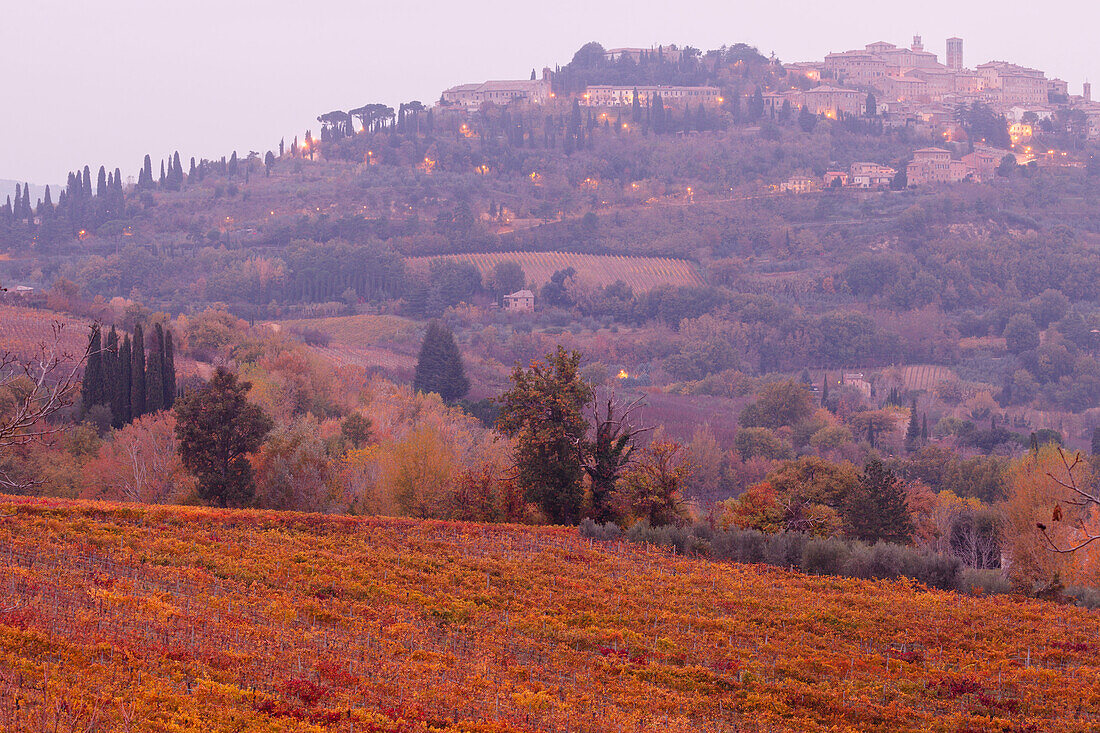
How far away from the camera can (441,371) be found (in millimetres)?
93438

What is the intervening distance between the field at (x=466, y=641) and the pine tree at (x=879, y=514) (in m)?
13.9

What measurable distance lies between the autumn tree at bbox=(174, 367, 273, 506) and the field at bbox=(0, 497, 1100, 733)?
415 inches

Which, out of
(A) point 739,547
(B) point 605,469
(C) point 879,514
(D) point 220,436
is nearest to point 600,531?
(A) point 739,547

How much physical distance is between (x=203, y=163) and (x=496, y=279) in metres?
77.6

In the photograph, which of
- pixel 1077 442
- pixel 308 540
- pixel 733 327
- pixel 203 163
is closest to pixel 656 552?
pixel 308 540

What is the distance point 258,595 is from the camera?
20031 millimetres

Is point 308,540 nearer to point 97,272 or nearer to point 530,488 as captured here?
point 530,488

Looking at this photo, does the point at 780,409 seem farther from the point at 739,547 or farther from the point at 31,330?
the point at 739,547

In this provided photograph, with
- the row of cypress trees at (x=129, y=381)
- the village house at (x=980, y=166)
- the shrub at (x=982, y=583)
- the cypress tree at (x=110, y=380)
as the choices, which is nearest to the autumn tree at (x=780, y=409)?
the row of cypress trees at (x=129, y=381)

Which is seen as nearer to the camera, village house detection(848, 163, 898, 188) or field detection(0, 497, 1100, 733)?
field detection(0, 497, 1100, 733)

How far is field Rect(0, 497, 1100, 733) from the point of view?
1366 cm

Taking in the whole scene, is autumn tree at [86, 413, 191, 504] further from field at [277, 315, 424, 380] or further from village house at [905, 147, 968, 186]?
village house at [905, 147, 968, 186]

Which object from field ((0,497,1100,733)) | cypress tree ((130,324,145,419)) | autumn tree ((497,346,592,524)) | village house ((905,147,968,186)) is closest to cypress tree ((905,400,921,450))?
autumn tree ((497,346,592,524))

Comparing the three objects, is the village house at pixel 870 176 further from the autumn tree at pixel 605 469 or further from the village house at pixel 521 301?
the autumn tree at pixel 605 469
